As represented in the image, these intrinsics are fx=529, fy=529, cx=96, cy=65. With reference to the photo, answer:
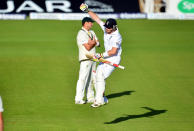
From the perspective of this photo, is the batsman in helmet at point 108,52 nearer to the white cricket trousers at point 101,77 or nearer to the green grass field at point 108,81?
the white cricket trousers at point 101,77

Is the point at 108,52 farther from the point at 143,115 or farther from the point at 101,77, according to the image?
the point at 143,115

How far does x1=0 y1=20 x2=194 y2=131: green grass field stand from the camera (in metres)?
12.6

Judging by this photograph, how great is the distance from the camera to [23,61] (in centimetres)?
1948

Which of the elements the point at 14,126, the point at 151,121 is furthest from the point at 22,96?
the point at 151,121

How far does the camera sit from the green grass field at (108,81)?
1263 cm


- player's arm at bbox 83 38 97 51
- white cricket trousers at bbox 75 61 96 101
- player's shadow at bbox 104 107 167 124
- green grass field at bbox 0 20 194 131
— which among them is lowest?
player's shadow at bbox 104 107 167 124

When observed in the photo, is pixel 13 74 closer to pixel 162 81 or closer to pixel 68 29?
pixel 162 81

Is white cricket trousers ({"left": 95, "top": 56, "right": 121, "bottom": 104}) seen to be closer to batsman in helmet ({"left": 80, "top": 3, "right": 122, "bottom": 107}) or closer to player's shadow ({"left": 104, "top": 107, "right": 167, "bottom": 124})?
batsman in helmet ({"left": 80, "top": 3, "right": 122, "bottom": 107})

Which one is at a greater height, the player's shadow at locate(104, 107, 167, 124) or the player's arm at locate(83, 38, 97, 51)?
the player's arm at locate(83, 38, 97, 51)

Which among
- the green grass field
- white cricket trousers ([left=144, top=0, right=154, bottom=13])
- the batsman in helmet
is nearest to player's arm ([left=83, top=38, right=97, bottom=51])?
the batsman in helmet

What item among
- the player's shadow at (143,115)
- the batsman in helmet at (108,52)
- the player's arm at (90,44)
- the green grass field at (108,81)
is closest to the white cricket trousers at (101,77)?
the batsman in helmet at (108,52)

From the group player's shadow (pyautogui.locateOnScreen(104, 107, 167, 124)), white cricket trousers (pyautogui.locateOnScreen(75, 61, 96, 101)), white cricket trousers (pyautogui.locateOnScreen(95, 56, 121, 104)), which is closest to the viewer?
player's shadow (pyautogui.locateOnScreen(104, 107, 167, 124))

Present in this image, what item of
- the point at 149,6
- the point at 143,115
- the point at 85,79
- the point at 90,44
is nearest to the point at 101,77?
the point at 85,79

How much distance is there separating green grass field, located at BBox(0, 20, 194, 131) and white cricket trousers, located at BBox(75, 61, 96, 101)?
403 mm
